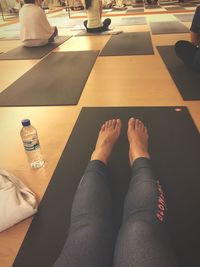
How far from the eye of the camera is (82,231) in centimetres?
72

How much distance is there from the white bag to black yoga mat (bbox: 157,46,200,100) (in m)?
1.39

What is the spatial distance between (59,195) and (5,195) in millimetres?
242

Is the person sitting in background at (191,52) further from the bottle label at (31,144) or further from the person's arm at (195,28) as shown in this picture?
the bottle label at (31,144)

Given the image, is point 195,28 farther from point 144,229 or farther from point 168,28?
point 144,229

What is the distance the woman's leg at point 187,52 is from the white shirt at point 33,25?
2216 millimetres

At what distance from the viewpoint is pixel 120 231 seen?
75 centimetres

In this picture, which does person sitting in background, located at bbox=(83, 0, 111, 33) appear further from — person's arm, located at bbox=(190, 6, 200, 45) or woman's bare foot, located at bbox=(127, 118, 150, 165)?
woman's bare foot, located at bbox=(127, 118, 150, 165)

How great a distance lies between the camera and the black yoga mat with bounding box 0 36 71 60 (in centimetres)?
327

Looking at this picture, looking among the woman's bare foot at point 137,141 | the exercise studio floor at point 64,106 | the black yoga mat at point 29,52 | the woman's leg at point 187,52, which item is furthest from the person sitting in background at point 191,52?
the black yoga mat at point 29,52

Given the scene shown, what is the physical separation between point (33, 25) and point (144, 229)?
12.2 feet

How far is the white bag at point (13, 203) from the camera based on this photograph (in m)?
0.95

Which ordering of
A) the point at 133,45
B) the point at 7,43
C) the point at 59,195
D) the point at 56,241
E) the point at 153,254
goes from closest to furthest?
the point at 153,254 → the point at 56,241 → the point at 59,195 → the point at 133,45 → the point at 7,43

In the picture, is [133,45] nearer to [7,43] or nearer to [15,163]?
[7,43]

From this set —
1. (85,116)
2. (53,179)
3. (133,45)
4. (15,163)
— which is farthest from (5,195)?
(133,45)
